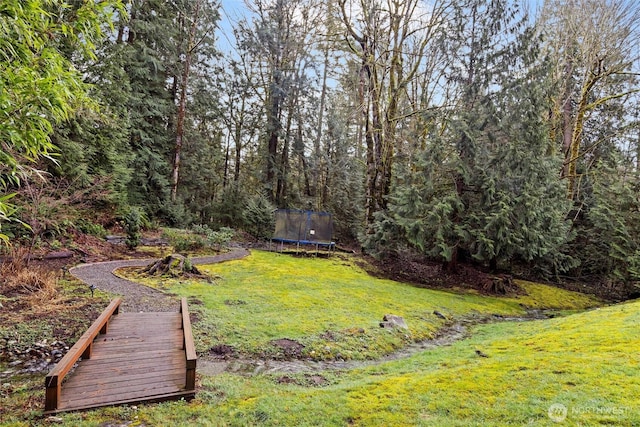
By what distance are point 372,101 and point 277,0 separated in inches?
393

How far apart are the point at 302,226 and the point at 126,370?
36.5 ft

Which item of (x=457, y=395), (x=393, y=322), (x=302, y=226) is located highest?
(x=302, y=226)

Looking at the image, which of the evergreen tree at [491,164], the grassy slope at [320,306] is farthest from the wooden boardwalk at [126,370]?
the evergreen tree at [491,164]

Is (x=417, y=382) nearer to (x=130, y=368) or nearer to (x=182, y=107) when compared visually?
(x=130, y=368)

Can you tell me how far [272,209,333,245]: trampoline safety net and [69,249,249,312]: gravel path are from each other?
20.5 ft

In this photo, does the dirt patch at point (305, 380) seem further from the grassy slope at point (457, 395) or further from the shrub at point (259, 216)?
the shrub at point (259, 216)

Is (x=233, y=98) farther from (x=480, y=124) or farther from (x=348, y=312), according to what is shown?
(x=348, y=312)

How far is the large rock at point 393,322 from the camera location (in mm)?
6061

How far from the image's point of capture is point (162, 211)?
1531cm

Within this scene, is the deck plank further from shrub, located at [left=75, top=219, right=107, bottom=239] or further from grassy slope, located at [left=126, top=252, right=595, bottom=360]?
shrub, located at [left=75, top=219, right=107, bottom=239]

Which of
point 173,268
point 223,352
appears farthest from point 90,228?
point 223,352

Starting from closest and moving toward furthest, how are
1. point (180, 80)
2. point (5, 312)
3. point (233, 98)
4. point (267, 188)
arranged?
point (5, 312) < point (180, 80) < point (267, 188) < point (233, 98)

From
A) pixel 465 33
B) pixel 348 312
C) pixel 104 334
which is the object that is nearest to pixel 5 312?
pixel 104 334

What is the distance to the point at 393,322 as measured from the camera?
243 inches
